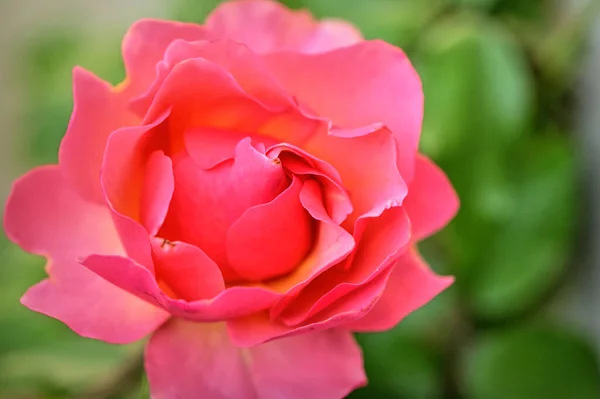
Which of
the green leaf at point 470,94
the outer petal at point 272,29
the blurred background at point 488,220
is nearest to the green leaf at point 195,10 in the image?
the blurred background at point 488,220

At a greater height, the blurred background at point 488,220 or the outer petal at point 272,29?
the outer petal at point 272,29

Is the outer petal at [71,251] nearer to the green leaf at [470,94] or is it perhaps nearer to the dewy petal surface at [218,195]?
the dewy petal surface at [218,195]

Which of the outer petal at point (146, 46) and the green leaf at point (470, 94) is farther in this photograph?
the green leaf at point (470, 94)

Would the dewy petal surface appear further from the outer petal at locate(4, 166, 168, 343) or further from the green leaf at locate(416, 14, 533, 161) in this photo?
the green leaf at locate(416, 14, 533, 161)

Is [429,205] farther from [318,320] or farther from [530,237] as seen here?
[530,237]

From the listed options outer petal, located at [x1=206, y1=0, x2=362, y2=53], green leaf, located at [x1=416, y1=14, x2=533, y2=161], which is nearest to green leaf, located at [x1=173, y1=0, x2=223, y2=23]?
green leaf, located at [x1=416, y1=14, x2=533, y2=161]
